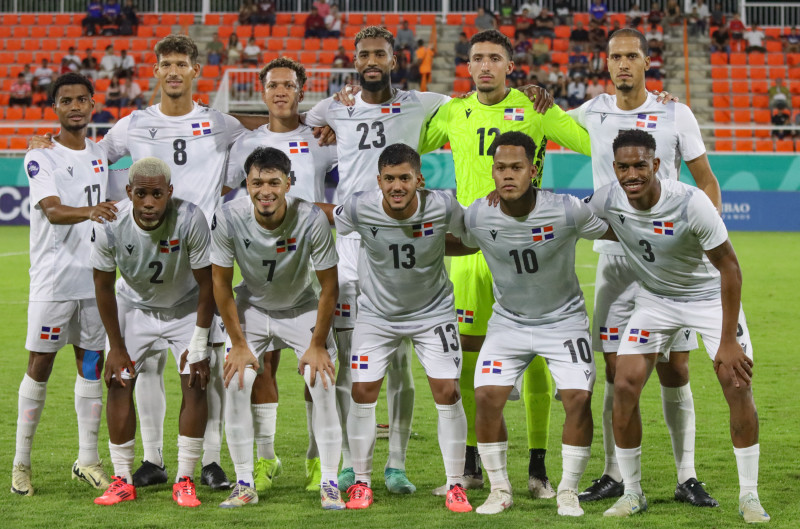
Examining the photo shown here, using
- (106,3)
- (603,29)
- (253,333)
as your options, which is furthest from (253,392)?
(106,3)

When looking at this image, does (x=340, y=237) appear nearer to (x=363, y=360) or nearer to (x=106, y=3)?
(x=363, y=360)

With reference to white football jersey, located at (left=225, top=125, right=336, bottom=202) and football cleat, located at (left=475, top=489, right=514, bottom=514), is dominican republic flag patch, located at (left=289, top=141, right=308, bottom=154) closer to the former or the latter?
white football jersey, located at (left=225, top=125, right=336, bottom=202)

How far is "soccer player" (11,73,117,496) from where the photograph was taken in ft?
20.0

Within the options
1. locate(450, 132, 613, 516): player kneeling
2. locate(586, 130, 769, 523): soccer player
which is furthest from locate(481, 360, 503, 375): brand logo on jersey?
locate(586, 130, 769, 523): soccer player

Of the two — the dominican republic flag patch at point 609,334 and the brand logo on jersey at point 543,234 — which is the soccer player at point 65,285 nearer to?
the brand logo on jersey at point 543,234

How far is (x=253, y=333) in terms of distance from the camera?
587 cm

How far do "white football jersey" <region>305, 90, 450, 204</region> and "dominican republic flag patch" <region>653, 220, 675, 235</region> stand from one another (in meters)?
1.72

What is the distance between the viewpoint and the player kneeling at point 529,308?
5457 millimetres

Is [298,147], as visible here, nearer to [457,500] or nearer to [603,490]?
[457,500]

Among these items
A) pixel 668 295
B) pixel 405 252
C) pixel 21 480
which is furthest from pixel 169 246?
pixel 668 295

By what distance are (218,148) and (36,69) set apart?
2235cm

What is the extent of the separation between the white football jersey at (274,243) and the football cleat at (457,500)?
136 centimetres

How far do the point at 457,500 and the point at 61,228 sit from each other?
2788mm

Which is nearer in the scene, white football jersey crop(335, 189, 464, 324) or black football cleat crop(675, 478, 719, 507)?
black football cleat crop(675, 478, 719, 507)
